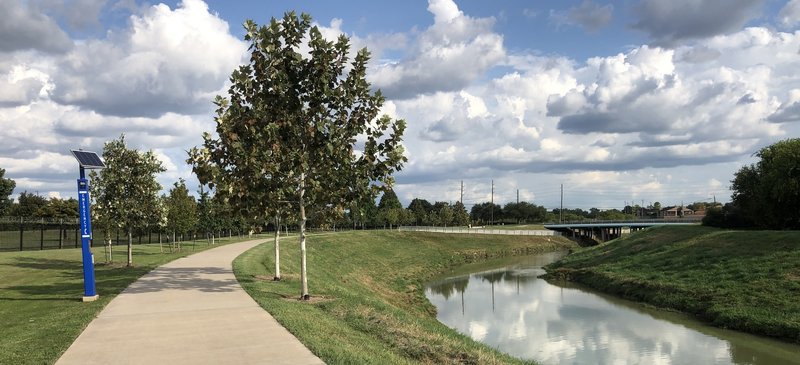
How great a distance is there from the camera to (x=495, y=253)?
214 ft

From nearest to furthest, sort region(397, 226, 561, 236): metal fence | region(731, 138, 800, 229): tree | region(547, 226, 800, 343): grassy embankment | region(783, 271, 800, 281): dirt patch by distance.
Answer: region(547, 226, 800, 343): grassy embankment, region(783, 271, 800, 281): dirt patch, region(731, 138, 800, 229): tree, region(397, 226, 561, 236): metal fence

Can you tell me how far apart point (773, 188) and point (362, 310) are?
34476 millimetres

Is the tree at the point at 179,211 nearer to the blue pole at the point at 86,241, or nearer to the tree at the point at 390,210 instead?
the blue pole at the point at 86,241

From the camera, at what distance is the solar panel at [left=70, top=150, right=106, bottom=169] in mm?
14445

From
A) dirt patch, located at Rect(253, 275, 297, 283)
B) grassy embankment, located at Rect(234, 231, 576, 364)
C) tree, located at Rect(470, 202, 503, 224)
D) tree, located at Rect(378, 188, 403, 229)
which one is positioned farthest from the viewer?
tree, located at Rect(470, 202, 503, 224)

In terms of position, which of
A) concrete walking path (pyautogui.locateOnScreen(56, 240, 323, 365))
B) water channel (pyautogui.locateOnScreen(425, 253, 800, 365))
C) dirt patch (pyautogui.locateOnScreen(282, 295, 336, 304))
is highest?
concrete walking path (pyautogui.locateOnScreen(56, 240, 323, 365))

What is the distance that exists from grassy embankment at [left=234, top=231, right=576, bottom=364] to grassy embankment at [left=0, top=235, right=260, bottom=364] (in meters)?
3.79

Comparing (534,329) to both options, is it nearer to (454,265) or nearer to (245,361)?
(245,361)

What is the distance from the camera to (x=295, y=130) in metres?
14.6

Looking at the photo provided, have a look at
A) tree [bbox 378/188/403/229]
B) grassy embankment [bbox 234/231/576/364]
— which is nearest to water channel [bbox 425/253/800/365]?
grassy embankment [bbox 234/231/576/364]

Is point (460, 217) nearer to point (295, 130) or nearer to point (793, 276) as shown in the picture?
point (793, 276)

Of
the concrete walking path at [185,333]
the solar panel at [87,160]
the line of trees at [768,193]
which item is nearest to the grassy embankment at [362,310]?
the concrete walking path at [185,333]

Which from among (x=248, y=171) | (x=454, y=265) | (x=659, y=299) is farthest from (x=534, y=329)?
(x=454, y=265)

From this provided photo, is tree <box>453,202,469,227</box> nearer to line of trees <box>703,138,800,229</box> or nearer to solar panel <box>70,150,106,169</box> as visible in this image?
line of trees <box>703,138,800,229</box>
